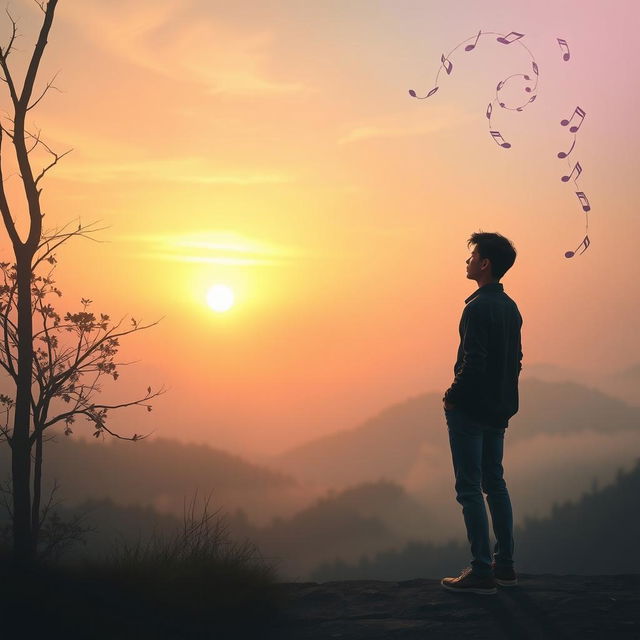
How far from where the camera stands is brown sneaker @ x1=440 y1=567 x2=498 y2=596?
6230 mm

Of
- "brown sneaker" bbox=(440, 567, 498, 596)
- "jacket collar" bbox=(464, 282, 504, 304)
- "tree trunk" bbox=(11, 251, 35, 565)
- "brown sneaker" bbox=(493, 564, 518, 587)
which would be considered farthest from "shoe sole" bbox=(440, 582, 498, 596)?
"tree trunk" bbox=(11, 251, 35, 565)

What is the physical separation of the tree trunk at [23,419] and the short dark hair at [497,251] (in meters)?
4.24

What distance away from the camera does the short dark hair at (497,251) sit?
21.0 ft

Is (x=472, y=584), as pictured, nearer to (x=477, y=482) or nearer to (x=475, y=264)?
(x=477, y=482)

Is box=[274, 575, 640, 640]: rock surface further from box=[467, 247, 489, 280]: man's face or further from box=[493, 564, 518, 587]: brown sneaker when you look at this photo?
box=[467, 247, 489, 280]: man's face

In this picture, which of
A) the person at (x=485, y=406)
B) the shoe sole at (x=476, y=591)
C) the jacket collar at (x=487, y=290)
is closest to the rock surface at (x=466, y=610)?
the shoe sole at (x=476, y=591)

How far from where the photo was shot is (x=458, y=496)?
20.7 ft

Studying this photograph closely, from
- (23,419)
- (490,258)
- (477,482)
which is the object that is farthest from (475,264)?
(23,419)

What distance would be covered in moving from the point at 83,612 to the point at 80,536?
373cm

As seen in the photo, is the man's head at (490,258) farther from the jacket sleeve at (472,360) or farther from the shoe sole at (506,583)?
the shoe sole at (506,583)

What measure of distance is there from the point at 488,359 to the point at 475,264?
0.74 meters

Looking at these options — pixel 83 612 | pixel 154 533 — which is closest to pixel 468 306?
pixel 154 533

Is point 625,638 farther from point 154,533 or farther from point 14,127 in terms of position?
point 14,127

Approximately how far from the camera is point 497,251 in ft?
21.0
